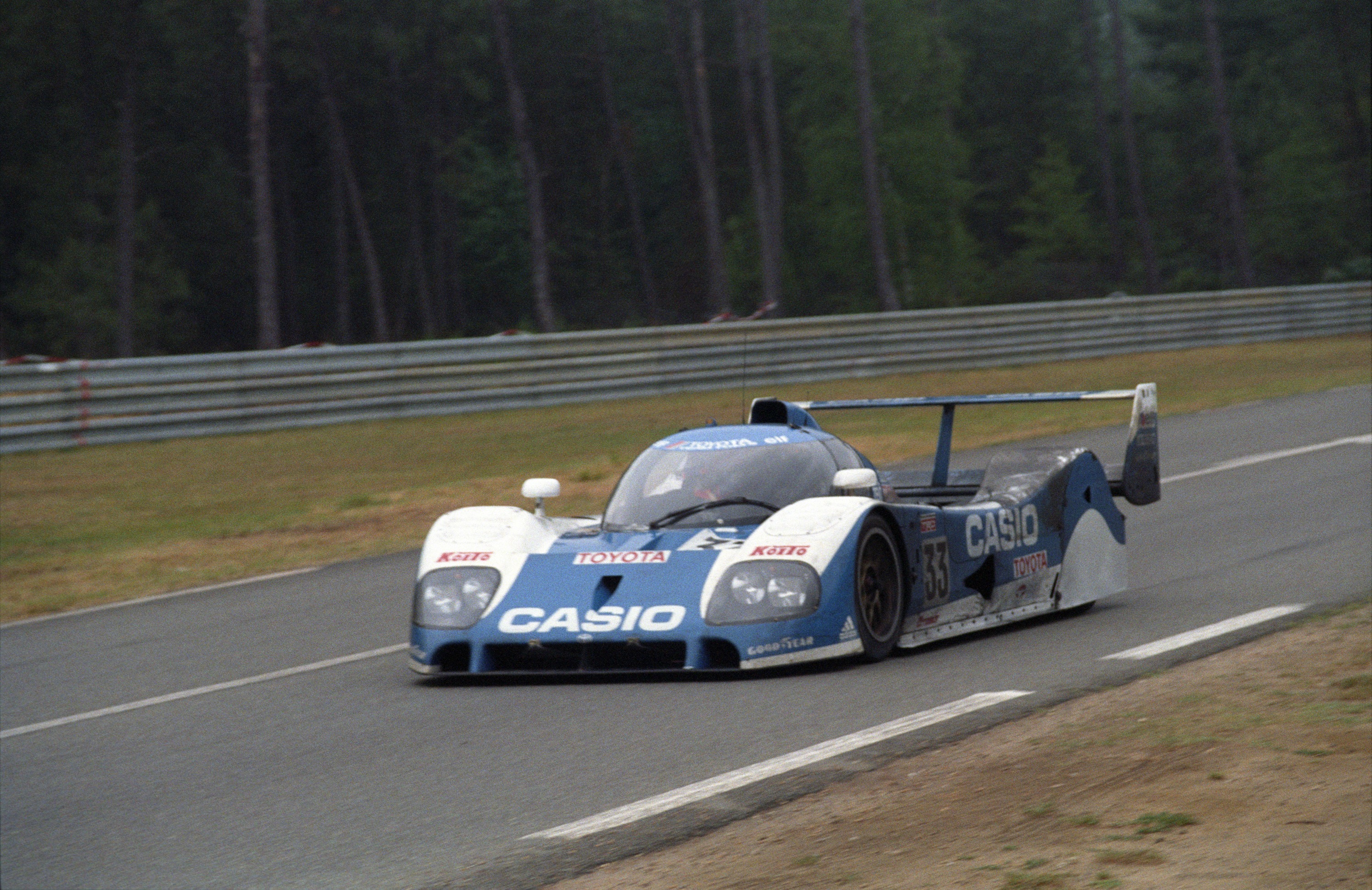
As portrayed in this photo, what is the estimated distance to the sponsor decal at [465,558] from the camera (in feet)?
26.0

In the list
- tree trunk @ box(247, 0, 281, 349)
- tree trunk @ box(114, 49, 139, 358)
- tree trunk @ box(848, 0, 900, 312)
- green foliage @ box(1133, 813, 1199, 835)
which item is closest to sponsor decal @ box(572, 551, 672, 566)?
green foliage @ box(1133, 813, 1199, 835)

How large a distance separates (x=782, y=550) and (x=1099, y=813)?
268 centimetres

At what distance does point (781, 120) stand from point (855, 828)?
255 feet

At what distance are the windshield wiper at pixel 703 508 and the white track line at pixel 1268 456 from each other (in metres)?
7.36

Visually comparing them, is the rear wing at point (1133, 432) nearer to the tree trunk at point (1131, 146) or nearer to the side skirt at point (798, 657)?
the side skirt at point (798, 657)

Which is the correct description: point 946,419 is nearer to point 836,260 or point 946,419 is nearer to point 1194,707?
point 1194,707

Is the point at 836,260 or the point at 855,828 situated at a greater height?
the point at 836,260

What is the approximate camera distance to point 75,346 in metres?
54.6

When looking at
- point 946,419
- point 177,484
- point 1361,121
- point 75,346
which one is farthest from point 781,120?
point 946,419

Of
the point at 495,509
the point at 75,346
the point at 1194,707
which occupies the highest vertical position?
the point at 75,346

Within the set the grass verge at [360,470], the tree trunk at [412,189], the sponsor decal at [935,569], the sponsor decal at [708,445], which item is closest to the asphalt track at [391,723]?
the sponsor decal at [935,569]

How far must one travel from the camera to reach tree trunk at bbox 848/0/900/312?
39.5 meters

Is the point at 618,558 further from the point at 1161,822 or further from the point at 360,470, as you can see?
the point at 360,470

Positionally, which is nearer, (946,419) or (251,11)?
(946,419)
